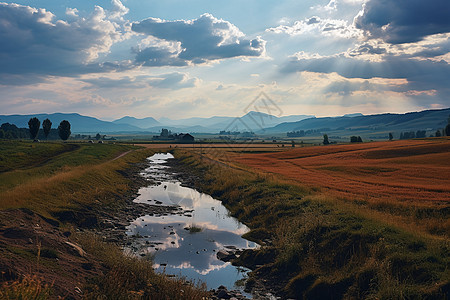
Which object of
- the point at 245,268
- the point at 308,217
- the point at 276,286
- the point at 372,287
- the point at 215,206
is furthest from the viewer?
the point at 215,206

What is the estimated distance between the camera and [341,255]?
623 inches

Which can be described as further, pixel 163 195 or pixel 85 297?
pixel 163 195

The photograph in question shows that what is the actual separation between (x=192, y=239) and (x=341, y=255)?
10918 millimetres

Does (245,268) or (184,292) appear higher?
(184,292)

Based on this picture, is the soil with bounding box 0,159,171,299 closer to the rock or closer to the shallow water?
the rock

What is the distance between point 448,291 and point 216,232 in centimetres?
1652

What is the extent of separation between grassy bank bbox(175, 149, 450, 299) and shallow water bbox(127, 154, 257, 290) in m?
1.67

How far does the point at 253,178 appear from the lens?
130ft

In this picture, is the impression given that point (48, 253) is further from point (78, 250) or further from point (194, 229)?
point (194, 229)

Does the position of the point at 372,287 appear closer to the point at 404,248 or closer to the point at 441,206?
the point at 404,248

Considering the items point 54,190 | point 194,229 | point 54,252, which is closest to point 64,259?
point 54,252

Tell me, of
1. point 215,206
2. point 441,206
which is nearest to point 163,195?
point 215,206

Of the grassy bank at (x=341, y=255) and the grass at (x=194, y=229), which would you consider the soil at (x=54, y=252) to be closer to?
the grassy bank at (x=341, y=255)

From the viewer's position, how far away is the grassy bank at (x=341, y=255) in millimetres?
12352
